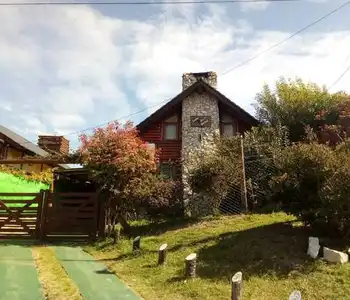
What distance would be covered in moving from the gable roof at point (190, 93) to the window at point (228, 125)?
1.91ft

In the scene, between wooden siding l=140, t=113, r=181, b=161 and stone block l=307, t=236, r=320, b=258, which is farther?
wooden siding l=140, t=113, r=181, b=161

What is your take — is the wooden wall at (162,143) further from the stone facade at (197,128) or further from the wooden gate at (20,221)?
the wooden gate at (20,221)

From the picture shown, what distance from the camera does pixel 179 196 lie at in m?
22.0

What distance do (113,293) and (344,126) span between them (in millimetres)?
19888

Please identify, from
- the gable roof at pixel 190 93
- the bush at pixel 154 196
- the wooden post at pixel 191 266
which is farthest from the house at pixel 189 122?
the wooden post at pixel 191 266

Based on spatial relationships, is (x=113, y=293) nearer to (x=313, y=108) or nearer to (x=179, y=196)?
(x=179, y=196)

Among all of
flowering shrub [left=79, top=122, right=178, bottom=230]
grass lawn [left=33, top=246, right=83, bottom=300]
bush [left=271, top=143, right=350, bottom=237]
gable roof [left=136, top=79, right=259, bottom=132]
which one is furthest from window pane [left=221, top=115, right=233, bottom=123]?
grass lawn [left=33, top=246, right=83, bottom=300]

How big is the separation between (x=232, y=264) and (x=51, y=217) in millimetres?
9036

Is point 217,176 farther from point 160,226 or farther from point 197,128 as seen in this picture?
point 197,128

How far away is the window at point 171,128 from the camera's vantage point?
25766mm

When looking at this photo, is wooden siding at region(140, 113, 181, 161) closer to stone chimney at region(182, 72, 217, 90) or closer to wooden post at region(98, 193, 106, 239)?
stone chimney at region(182, 72, 217, 90)

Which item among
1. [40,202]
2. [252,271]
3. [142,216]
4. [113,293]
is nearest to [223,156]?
[142,216]

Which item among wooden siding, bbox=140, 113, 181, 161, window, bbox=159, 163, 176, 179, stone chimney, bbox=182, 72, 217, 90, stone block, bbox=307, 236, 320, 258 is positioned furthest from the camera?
stone chimney, bbox=182, 72, 217, 90

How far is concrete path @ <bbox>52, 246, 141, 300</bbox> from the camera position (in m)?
8.52
